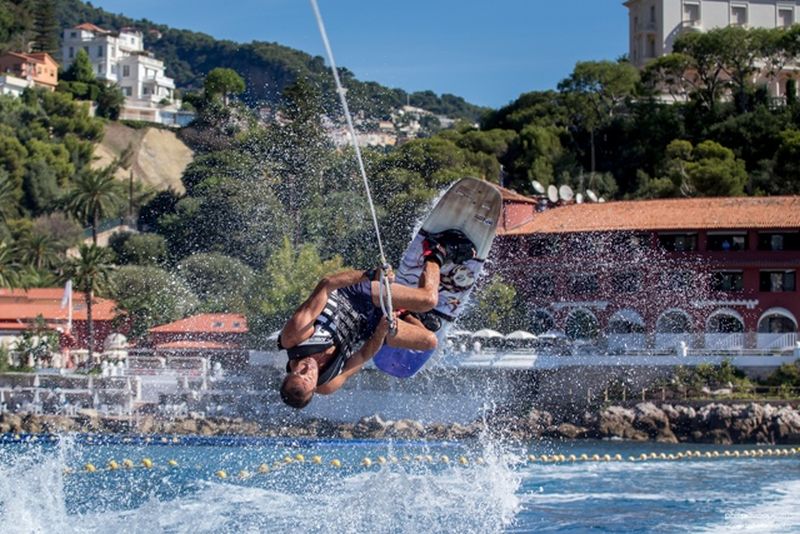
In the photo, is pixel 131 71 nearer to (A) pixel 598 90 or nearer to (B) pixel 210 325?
(A) pixel 598 90

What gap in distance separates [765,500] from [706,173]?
3522 cm

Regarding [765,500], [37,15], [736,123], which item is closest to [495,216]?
[765,500]

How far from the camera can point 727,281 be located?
142 feet

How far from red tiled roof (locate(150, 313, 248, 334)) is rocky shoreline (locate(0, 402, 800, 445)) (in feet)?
23.5

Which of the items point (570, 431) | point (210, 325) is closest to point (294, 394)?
point (570, 431)

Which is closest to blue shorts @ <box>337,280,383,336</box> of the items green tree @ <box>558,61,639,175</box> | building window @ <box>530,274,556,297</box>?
building window @ <box>530,274,556,297</box>

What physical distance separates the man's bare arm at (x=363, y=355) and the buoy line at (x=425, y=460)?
580 inches

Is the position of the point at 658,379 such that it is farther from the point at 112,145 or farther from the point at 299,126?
the point at 112,145

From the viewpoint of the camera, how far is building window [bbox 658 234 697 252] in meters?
44.0

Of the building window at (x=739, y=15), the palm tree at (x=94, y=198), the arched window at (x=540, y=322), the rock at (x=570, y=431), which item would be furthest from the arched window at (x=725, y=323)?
the building window at (x=739, y=15)

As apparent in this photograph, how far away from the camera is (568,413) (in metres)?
39.2

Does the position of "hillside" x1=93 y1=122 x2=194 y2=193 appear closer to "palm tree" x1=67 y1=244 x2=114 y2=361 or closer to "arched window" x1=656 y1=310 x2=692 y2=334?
"palm tree" x1=67 y1=244 x2=114 y2=361

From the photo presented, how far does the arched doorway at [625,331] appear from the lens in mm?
41188

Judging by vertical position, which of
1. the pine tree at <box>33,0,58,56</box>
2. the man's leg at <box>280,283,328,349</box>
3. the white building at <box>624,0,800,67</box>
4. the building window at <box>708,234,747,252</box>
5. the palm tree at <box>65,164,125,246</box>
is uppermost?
the pine tree at <box>33,0,58,56</box>
